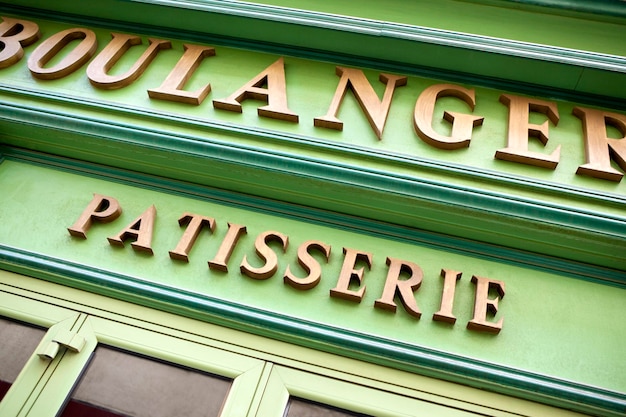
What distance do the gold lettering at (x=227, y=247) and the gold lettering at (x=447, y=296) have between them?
1039 millimetres

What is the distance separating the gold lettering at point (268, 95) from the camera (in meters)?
3.11

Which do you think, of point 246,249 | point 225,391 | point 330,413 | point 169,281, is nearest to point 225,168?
point 246,249

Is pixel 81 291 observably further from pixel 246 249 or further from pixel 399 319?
pixel 399 319

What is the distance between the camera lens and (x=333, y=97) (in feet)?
10.6

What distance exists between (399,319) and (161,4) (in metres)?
2.51

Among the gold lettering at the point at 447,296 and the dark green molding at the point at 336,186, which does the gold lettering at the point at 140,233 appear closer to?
the dark green molding at the point at 336,186

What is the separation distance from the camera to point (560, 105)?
314 centimetres

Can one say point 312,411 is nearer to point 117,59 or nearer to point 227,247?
point 227,247

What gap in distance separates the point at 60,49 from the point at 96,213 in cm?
145

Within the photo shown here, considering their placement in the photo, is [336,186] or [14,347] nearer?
[14,347]

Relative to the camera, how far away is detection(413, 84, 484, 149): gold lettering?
115 inches

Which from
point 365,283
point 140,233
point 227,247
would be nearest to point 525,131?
point 365,283

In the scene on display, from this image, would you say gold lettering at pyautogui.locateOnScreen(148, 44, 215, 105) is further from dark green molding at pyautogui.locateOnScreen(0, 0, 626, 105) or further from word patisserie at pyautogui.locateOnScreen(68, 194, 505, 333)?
word patisserie at pyautogui.locateOnScreen(68, 194, 505, 333)

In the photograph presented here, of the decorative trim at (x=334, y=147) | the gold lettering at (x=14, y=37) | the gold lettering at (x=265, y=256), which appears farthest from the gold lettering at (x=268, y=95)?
the gold lettering at (x=14, y=37)
